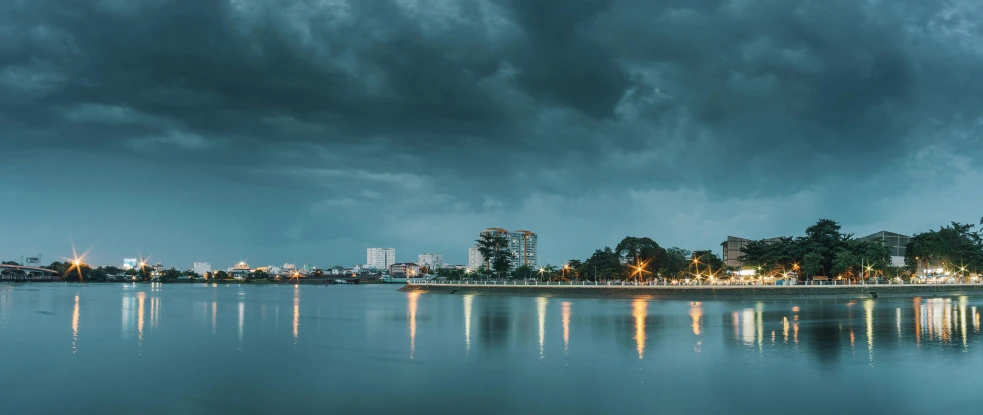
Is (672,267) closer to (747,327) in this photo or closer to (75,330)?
(747,327)

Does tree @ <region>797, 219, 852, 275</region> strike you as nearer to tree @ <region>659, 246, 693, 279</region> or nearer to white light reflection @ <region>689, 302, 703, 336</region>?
tree @ <region>659, 246, 693, 279</region>

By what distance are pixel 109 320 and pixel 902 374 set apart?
54582mm

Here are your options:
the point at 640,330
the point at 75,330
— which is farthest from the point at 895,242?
the point at 75,330

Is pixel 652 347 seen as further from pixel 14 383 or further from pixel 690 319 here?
pixel 14 383

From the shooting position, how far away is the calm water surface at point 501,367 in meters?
21.9

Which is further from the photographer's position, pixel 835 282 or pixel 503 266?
pixel 503 266

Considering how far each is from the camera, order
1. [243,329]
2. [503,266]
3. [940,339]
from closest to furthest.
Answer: [940,339] < [243,329] < [503,266]

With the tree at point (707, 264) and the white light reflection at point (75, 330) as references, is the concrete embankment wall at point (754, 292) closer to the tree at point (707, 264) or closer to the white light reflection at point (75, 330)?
the tree at point (707, 264)

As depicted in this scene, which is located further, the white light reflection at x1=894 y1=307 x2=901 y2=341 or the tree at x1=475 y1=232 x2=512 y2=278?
the tree at x1=475 y1=232 x2=512 y2=278

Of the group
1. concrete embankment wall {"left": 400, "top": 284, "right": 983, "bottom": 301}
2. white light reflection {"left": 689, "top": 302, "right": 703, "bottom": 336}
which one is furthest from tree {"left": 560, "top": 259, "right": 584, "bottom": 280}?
white light reflection {"left": 689, "top": 302, "right": 703, "bottom": 336}

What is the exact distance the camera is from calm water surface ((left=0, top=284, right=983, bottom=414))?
71.8 feet

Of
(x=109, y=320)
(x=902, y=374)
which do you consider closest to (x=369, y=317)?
(x=109, y=320)

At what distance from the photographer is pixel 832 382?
24938 mm

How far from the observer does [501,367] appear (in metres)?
29.1
